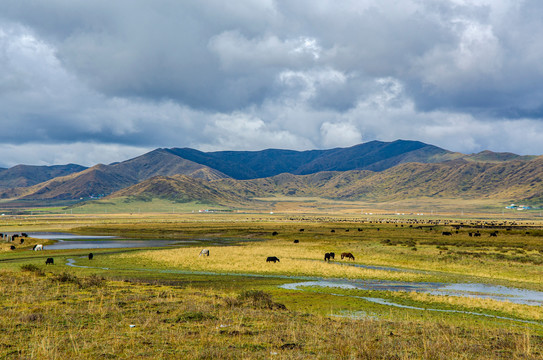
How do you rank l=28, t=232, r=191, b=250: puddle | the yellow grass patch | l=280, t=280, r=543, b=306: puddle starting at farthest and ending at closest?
l=28, t=232, r=191, b=250: puddle < l=280, t=280, r=543, b=306: puddle < the yellow grass patch

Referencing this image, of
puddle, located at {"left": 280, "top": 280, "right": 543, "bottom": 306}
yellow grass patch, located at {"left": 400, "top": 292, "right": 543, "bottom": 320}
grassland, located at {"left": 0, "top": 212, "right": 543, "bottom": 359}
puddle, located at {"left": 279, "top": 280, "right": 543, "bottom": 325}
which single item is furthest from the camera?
puddle, located at {"left": 280, "top": 280, "right": 543, "bottom": 306}

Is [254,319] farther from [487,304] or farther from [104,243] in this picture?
[104,243]

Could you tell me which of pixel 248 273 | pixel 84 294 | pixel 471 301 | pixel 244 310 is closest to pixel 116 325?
pixel 244 310

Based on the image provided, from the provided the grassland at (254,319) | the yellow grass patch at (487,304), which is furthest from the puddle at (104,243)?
the yellow grass patch at (487,304)

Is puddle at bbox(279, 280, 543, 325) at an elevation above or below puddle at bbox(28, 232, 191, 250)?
above

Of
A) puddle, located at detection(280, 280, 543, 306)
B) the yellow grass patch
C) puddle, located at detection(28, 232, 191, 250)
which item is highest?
the yellow grass patch

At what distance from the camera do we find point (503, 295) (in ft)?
97.7

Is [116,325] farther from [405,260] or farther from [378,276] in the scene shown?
[405,260]

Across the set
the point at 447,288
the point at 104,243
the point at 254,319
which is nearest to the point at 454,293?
the point at 447,288

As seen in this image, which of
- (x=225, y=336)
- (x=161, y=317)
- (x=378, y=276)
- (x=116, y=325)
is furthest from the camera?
(x=378, y=276)

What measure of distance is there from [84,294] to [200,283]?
1042 centimetres

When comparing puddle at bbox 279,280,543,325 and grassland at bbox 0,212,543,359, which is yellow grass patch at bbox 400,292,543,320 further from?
puddle at bbox 279,280,543,325

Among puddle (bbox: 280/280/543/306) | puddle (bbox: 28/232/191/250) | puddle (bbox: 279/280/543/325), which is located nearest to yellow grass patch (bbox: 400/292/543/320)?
puddle (bbox: 279/280/543/325)

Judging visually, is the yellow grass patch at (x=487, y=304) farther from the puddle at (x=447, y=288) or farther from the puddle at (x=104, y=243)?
the puddle at (x=104, y=243)
